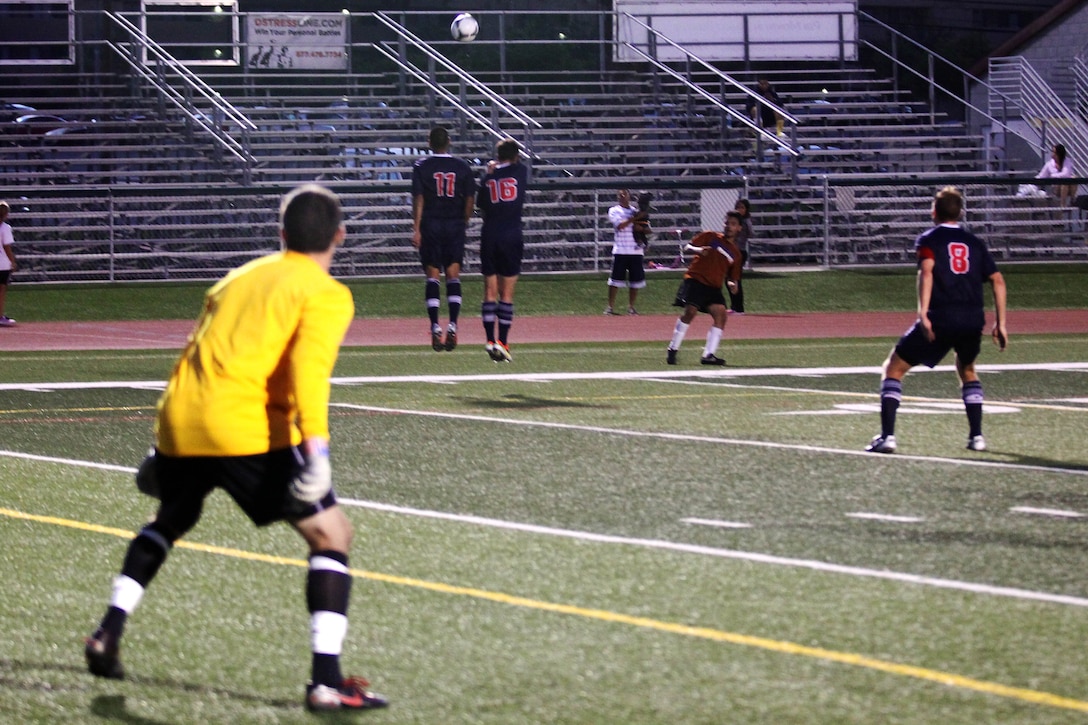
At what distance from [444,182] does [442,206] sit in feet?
0.76

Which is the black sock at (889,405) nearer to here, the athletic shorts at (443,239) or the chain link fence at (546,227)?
the athletic shorts at (443,239)

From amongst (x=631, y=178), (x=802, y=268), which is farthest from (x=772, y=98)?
(x=802, y=268)

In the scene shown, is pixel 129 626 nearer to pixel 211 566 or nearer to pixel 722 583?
pixel 211 566

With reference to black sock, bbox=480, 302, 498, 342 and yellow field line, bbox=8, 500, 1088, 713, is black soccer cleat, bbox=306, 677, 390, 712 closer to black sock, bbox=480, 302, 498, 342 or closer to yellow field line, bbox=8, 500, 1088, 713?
yellow field line, bbox=8, 500, 1088, 713

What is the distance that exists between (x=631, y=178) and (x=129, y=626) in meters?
26.5

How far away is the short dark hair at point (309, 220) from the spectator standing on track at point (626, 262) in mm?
19164

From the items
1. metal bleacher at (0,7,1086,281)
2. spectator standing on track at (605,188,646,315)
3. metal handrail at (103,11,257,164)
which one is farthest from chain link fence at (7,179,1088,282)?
spectator standing on track at (605,188,646,315)

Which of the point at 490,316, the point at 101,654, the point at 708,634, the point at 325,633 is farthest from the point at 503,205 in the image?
the point at 325,633

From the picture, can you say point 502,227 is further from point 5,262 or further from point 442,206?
point 5,262

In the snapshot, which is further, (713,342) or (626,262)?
(626,262)

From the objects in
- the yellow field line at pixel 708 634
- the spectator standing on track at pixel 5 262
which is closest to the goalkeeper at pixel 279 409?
the yellow field line at pixel 708 634

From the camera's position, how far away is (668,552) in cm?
751

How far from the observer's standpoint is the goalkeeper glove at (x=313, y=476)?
16.0 feet

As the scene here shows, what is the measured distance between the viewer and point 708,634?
236 inches
